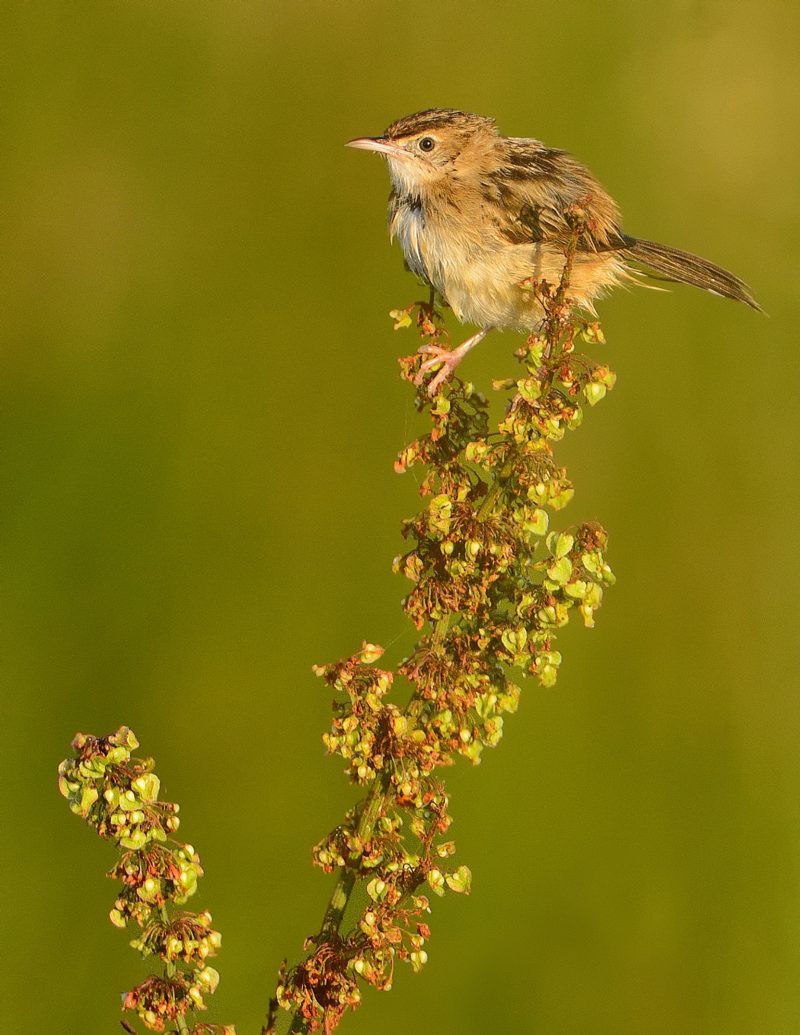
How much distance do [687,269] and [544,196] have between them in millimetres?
417

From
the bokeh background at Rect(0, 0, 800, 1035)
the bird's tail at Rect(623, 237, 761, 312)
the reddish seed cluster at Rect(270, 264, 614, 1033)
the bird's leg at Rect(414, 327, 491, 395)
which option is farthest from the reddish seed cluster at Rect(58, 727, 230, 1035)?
the bird's tail at Rect(623, 237, 761, 312)

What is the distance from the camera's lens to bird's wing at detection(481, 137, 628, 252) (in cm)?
281

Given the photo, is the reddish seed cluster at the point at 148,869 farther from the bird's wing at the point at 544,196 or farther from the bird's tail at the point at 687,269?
the bird's tail at the point at 687,269

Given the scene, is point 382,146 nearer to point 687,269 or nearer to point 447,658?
point 687,269

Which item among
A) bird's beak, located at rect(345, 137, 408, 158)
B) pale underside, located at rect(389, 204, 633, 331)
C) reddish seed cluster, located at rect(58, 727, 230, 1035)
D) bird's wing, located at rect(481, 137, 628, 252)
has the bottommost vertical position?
reddish seed cluster, located at rect(58, 727, 230, 1035)

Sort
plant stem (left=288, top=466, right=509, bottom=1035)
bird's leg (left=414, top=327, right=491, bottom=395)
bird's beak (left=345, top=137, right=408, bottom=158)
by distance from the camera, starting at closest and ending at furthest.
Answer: plant stem (left=288, top=466, right=509, bottom=1035), bird's leg (left=414, top=327, right=491, bottom=395), bird's beak (left=345, top=137, right=408, bottom=158)

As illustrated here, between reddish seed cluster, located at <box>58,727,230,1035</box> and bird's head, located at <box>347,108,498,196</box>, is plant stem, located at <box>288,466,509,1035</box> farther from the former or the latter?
bird's head, located at <box>347,108,498,196</box>

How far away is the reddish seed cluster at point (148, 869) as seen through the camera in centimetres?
124

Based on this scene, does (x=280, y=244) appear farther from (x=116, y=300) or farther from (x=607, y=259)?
(x=607, y=259)

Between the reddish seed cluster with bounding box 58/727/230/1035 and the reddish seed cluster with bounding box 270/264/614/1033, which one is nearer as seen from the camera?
the reddish seed cluster with bounding box 58/727/230/1035

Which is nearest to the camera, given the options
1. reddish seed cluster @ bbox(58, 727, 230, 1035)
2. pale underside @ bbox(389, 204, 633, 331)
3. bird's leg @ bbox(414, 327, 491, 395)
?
reddish seed cluster @ bbox(58, 727, 230, 1035)

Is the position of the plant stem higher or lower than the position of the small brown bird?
lower

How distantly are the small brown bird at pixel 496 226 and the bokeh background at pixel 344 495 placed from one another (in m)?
0.38

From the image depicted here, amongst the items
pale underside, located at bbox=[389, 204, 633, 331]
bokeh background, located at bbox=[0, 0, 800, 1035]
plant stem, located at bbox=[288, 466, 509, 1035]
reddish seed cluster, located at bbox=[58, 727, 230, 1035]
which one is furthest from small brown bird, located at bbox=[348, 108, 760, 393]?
reddish seed cluster, located at bbox=[58, 727, 230, 1035]
